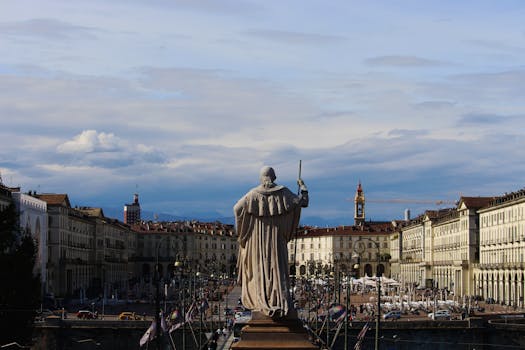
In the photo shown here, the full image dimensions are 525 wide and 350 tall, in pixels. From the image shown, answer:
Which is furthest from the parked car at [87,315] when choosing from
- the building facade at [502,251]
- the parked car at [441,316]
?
the building facade at [502,251]

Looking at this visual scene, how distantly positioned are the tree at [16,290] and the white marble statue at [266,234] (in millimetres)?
44077

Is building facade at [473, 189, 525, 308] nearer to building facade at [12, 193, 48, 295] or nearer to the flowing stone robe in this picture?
building facade at [12, 193, 48, 295]

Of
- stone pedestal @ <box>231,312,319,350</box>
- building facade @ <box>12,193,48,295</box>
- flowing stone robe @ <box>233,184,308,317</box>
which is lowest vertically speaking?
stone pedestal @ <box>231,312,319,350</box>

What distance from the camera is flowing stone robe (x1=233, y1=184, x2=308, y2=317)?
67.2 feet

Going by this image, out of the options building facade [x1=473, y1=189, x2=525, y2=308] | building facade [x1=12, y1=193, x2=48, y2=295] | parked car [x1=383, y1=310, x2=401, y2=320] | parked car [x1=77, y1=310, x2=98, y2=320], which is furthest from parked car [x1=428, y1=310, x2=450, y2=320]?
building facade [x1=12, y1=193, x2=48, y2=295]

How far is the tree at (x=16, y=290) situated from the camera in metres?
65.2

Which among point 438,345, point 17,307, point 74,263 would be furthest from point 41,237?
point 17,307

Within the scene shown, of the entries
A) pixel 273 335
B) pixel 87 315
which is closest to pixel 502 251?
pixel 87 315

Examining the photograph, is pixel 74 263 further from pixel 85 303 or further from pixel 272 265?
pixel 272 265

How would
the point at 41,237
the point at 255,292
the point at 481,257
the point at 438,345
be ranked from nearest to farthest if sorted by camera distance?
the point at 255,292 < the point at 438,345 < the point at 41,237 < the point at 481,257

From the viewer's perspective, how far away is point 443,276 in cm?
16075

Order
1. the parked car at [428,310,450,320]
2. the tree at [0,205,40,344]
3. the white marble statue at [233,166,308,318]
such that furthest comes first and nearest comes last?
the parked car at [428,310,450,320]
the tree at [0,205,40,344]
the white marble statue at [233,166,308,318]

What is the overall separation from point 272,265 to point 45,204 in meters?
107

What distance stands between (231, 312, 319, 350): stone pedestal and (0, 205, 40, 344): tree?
45.0 m
